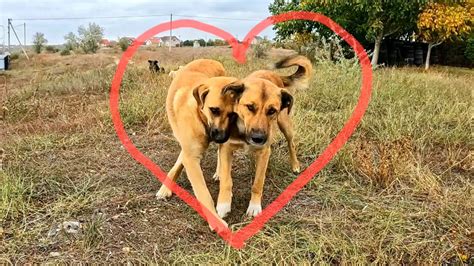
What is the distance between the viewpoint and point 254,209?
131 inches

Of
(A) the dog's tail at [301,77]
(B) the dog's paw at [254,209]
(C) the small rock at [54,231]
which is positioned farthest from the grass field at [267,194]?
(A) the dog's tail at [301,77]

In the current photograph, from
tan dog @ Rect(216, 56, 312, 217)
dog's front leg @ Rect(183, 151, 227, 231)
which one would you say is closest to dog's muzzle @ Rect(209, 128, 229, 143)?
tan dog @ Rect(216, 56, 312, 217)

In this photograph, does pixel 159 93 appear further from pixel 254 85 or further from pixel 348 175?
pixel 254 85

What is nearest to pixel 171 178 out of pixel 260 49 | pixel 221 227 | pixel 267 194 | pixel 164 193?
pixel 164 193

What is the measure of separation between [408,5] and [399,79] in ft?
31.3

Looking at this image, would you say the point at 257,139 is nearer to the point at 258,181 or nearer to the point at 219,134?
the point at 219,134

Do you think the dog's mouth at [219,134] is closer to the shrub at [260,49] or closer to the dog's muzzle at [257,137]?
the dog's muzzle at [257,137]

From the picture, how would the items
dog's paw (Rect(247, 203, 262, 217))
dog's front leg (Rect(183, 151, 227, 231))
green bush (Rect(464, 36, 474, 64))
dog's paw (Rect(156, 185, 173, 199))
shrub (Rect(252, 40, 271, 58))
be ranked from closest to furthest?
dog's front leg (Rect(183, 151, 227, 231)) < dog's paw (Rect(247, 203, 262, 217)) < dog's paw (Rect(156, 185, 173, 199)) < shrub (Rect(252, 40, 271, 58)) < green bush (Rect(464, 36, 474, 64))

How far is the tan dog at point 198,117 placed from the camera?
2.79 m

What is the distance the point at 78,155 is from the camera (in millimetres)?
4602

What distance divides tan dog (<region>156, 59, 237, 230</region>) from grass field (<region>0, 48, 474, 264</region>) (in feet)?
0.91

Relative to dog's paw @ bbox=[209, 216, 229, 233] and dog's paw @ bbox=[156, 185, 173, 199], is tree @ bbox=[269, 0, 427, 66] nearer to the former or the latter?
dog's paw @ bbox=[156, 185, 173, 199]

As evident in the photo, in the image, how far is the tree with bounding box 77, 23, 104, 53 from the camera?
929 inches

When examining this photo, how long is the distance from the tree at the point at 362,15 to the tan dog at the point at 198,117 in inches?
538
